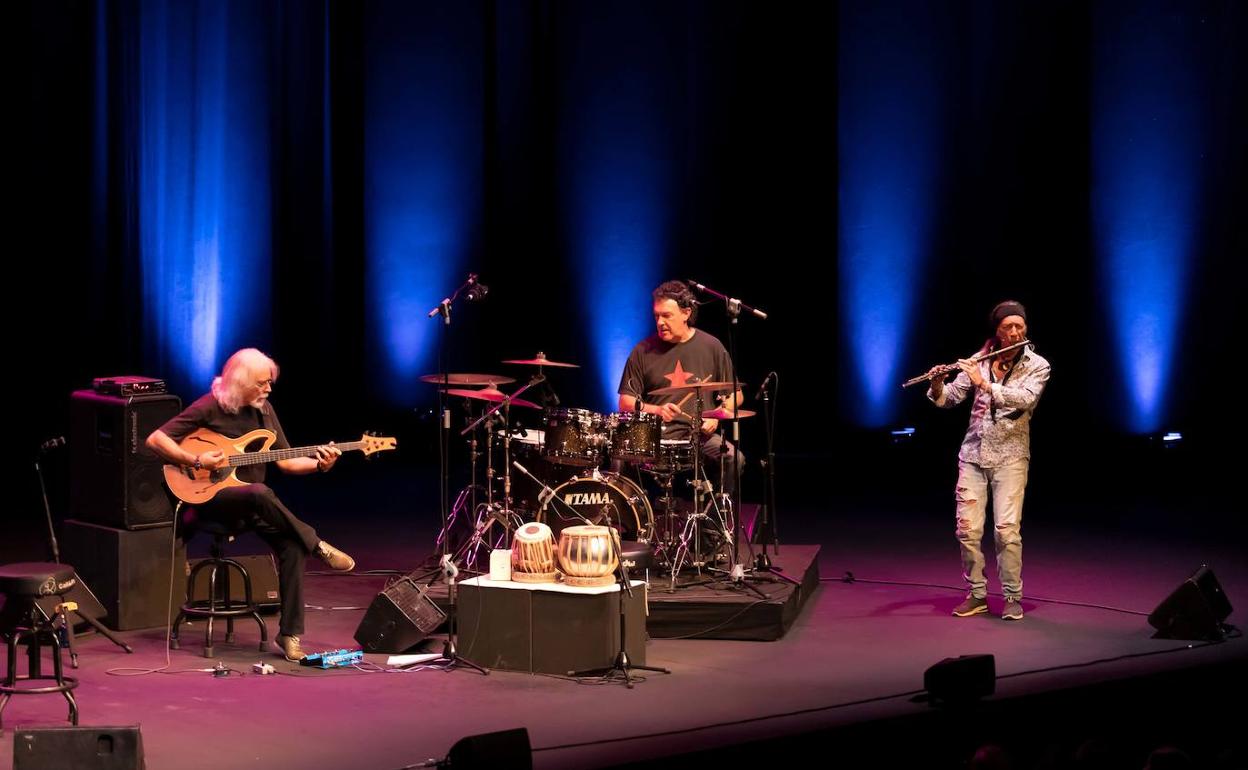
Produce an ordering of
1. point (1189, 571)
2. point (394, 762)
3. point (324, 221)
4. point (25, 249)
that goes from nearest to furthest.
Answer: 1. point (394, 762)
2. point (1189, 571)
3. point (25, 249)
4. point (324, 221)

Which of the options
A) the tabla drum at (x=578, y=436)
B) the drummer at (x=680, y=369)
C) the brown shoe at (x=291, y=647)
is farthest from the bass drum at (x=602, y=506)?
the brown shoe at (x=291, y=647)

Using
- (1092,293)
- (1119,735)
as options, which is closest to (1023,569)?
(1119,735)

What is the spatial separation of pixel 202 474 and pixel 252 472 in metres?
0.23

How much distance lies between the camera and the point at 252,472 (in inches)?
270

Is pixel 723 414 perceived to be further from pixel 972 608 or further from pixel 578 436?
pixel 972 608

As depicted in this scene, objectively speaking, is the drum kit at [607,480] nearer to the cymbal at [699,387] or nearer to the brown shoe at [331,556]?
the cymbal at [699,387]

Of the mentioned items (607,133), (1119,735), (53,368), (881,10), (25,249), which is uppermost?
(881,10)

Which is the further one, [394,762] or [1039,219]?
[1039,219]

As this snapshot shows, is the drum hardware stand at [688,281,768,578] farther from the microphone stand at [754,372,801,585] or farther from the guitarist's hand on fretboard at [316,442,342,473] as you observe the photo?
the guitarist's hand on fretboard at [316,442,342,473]

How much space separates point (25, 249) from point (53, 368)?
911 mm

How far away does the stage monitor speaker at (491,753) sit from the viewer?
420cm

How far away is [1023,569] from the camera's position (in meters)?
8.59

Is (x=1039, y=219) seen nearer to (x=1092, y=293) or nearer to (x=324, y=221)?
(x=1092, y=293)

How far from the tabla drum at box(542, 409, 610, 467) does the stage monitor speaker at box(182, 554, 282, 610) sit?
5.20ft
